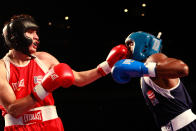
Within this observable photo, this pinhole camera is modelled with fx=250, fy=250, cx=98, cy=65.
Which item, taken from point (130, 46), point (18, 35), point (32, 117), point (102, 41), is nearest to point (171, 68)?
point (130, 46)

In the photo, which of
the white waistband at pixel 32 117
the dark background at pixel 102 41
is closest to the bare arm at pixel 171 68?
the white waistband at pixel 32 117

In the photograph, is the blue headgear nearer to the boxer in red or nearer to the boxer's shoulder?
the boxer in red

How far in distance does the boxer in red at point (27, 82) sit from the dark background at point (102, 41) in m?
3.38

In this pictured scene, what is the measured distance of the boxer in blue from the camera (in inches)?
71.7

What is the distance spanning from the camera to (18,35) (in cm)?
216

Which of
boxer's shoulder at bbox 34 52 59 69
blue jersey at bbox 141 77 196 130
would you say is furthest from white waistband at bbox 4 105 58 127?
blue jersey at bbox 141 77 196 130

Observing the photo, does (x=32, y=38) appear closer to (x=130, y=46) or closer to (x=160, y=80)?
(x=130, y=46)

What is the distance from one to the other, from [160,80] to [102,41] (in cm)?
501

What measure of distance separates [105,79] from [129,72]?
5433 millimetres

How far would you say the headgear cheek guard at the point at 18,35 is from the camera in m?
2.16

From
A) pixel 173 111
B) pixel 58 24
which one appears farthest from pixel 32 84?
pixel 58 24

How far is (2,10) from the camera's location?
5426 mm

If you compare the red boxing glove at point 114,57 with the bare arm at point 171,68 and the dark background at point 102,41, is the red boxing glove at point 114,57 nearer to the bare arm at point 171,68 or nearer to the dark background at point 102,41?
the bare arm at point 171,68

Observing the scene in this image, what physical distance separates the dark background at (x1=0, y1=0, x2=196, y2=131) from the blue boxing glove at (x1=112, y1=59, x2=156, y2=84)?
4.02 m
